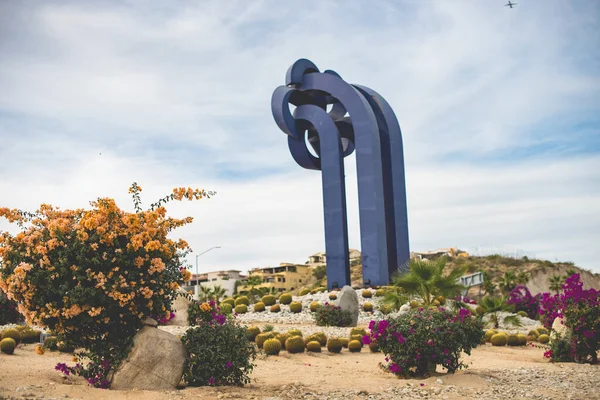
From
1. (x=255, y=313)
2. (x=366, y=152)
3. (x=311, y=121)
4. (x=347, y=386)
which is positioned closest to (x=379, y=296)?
(x=255, y=313)

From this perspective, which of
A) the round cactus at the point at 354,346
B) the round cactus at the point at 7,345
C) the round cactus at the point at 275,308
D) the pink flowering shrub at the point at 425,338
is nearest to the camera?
the pink flowering shrub at the point at 425,338

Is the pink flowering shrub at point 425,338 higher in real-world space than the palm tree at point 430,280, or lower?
lower

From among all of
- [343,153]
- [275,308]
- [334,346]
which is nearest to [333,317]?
[275,308]

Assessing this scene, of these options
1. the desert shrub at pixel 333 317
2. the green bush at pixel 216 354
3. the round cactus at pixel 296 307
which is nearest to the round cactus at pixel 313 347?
the desert shrub at pixel 333 317

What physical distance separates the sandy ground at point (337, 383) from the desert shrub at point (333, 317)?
8.27 m

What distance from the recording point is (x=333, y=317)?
25.4 metres

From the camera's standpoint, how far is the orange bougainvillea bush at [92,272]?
1102 centimetres

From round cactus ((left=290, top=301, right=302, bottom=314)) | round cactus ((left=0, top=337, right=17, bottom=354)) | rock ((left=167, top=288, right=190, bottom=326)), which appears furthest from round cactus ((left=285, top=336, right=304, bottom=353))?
round cactus ((left=290, top=301, right=302, bottom=314))

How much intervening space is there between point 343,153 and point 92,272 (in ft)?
95.1

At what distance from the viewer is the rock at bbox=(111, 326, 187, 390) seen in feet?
36.6

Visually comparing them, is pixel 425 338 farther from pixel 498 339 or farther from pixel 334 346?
pixel 498 339

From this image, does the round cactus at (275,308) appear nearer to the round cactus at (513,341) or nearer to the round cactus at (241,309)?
the round cactus at (241,309)

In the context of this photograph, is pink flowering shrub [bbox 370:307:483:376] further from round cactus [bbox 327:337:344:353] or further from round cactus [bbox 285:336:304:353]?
round cactus [bbox 327:337:344:353]

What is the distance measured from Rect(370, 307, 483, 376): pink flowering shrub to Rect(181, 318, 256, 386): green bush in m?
2.84
